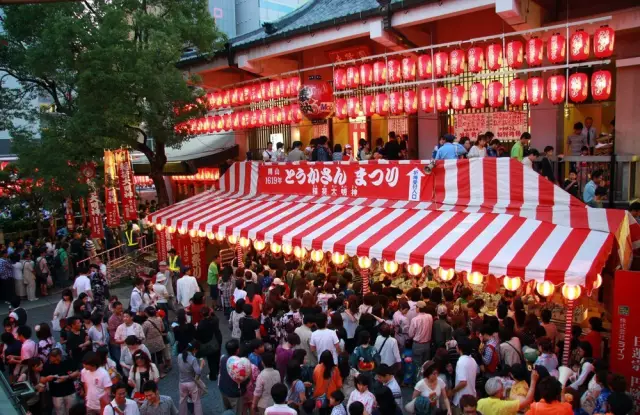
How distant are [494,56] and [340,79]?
14.8ft

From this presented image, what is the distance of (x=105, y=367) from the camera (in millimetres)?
7473

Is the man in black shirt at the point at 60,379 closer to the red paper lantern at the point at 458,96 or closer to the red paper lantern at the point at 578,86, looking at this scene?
the red paper lantern at the point at 458,96

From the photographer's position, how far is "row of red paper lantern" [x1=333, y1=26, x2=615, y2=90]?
10422mm

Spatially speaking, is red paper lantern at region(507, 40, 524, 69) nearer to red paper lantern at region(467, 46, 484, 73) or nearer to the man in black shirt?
red paper lantern at region(467, 46, 484, 73)

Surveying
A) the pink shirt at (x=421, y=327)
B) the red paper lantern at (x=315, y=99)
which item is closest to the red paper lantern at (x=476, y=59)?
the red paper lantern at (x=315, y=99)

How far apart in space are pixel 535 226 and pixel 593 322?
1883 millimetres

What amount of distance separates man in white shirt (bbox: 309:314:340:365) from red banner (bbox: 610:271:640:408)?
419 cm

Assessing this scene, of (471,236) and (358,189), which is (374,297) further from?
(358,189)

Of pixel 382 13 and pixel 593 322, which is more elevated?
pixel 382 13

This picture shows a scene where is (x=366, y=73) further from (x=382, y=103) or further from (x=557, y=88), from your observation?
(x=557, y=88)

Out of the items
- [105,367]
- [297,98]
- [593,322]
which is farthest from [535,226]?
[297,98]

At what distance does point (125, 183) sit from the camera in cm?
1705

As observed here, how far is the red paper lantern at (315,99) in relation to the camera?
15.2 metres

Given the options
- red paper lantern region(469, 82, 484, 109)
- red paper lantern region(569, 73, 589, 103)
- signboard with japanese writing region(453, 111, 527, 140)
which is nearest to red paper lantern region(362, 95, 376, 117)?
red paper lantern region(469, 82, 484, 109)
